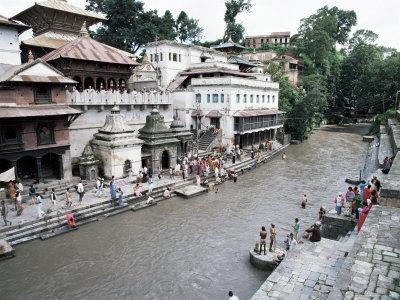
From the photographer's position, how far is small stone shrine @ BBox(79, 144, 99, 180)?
73.3ft

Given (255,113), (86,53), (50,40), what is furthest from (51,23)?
(255,113)

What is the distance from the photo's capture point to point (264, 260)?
13148 millimetres

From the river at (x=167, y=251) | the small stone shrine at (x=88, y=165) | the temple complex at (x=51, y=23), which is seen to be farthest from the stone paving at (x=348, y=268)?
the temple complex at (x=51, y=23)

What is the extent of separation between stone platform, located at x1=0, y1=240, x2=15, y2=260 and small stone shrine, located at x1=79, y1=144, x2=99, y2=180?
8473 millimetres

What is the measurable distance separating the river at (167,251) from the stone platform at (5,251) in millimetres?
291

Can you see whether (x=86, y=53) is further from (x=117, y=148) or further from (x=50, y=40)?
(x=117, y=148)

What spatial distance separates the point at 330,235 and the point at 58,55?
23.0m

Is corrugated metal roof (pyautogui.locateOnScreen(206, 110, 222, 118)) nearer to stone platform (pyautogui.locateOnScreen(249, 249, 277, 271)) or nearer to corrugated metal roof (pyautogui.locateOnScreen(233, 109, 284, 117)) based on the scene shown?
corrugated metal roof (pyautogui.locateOnScreen(233, 109, 284, 117))

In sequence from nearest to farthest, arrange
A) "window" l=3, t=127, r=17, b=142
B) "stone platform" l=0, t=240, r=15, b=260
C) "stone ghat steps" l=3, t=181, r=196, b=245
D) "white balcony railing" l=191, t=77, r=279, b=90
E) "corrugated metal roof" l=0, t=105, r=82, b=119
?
"stone platform" l=0, t=240, r=15, b=260 → "stone ghat steps" l=3, t=181, r=196, b=245 → "corrugated metal roof" l=0, t=105, r=82, b=119 → "window" l=3, t=127, r=17, b=142 → "white balcony railing" l=191, t=77, r=279, b=90

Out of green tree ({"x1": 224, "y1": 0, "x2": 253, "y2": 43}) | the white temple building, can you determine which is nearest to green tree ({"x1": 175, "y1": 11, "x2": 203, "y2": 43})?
green tree ({"x1": 224, "y1": 0, "x2": 253, "y2": 43})

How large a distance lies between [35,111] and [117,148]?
555cm

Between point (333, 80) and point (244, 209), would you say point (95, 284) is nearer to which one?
point (244, 209)

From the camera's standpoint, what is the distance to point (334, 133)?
184ft

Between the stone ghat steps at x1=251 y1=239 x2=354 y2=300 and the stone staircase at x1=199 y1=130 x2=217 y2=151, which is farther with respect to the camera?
the stone staircase at x1=199 y1=130 x2=217 y2=151
